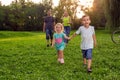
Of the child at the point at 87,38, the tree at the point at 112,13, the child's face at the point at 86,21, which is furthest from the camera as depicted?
the tree at the point at 112,13

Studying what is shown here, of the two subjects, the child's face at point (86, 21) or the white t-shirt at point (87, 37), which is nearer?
the child's face at point (86, 21)

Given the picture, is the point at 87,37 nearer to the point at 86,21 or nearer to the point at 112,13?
the point at 86,21

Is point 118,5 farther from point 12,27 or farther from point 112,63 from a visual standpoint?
point 12,27

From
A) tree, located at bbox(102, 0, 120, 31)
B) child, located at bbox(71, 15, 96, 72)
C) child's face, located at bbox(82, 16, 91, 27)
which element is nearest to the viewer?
child's face, located at bbox(82, 16, 91, 27)

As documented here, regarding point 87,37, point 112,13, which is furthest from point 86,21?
point 112,13

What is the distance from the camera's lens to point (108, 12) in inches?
1460

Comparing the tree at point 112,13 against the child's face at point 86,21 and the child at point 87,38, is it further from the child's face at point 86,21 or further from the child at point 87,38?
the child's face at point 86,21

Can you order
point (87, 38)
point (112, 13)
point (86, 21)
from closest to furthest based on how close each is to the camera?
point (86, 21), point (87, 38), point (112, 13)

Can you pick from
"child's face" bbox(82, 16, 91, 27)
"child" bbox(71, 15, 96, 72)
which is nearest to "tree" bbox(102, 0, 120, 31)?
"child" bbox(71, 15, 96, 72)

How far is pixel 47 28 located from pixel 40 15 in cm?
5108

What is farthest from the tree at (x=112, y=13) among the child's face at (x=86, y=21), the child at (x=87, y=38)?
the child's face at (x=86, y=21)

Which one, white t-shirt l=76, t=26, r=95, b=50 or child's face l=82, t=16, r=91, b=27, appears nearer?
child's face l=82, t=16, r=91, b=27

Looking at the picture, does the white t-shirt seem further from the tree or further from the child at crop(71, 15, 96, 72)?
the tree

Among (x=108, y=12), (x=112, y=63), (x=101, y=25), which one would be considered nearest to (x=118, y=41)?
(x=112, y=63)
